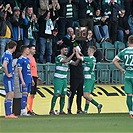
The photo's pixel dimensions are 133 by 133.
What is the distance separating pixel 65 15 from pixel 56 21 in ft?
1.17

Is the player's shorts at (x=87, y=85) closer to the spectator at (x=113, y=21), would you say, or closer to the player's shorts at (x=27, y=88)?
the player's shorts at (x=27, y=88)

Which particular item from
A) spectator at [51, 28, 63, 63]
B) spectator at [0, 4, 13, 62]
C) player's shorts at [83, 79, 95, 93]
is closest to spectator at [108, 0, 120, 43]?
spectator at [51, 28, 63, 63]

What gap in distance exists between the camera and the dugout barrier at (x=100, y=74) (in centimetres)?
1742

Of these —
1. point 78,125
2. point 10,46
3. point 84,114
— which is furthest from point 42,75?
point 78,125

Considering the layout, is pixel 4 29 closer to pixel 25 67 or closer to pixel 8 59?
pixel 25 67

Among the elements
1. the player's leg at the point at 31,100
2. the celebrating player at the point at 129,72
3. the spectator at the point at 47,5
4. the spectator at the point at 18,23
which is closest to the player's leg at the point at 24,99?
the player's leg at the point at 31,100

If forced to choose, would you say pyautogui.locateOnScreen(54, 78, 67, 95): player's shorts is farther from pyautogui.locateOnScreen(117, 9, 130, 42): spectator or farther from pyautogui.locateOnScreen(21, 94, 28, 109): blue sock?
pyautogui.locateOnScreen(117, 9, 130, 42): spectator

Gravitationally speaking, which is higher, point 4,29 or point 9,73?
point 4,29

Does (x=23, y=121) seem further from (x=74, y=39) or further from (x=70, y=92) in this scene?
(x=74, y=39)

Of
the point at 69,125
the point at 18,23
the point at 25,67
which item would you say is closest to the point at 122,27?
the point at 18,23

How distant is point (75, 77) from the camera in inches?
601

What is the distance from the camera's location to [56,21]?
2009 centimetres

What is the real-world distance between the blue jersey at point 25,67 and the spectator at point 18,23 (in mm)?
3915

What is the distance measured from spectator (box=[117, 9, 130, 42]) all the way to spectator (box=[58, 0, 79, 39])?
67.3 inches
